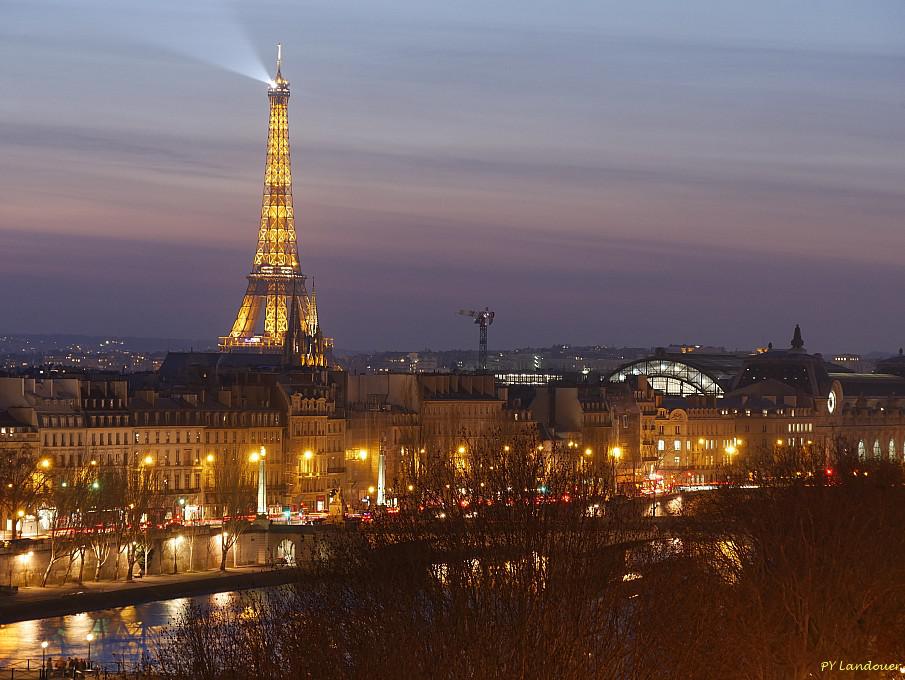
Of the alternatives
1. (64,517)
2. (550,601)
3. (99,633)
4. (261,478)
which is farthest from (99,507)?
(550,601)

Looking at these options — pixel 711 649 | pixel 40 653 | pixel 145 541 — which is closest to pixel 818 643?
pixel 711 649

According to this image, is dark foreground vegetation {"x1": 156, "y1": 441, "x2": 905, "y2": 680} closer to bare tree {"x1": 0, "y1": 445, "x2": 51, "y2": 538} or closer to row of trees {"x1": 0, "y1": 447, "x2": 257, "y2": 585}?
row of trees {"x1": 0, "y1": 447, "x2": 257, "y2": 585}

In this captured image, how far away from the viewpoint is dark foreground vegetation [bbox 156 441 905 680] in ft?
147

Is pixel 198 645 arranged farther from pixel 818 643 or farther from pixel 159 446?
pixel 159 446

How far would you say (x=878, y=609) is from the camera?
6378cm

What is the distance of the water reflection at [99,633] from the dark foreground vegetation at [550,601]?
206 centimetres

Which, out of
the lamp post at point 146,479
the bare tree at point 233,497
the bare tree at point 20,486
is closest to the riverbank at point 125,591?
the lamp post at point 146,479

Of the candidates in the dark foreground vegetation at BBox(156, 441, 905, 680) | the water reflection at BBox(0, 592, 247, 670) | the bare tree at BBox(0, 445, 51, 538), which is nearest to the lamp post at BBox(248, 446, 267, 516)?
the bare tree at BBox(0, 445, 51, 538)

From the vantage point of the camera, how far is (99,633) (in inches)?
2938

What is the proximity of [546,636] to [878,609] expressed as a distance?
848 inches

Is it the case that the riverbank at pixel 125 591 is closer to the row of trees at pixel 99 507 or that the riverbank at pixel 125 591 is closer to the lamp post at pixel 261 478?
the row of trees at pixel 99 507

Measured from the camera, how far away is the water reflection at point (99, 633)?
6938 cm

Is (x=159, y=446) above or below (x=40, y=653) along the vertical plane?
above

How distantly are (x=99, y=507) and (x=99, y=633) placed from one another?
17.0m
